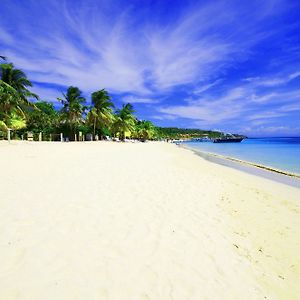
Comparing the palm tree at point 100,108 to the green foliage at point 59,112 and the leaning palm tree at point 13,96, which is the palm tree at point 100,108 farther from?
the leaning palm tree at point 13,96

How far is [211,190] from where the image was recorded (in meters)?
8.41

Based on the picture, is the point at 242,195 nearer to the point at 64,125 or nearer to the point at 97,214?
the point at 97,214

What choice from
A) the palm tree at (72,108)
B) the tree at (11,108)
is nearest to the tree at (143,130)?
the palm tree at (72,108)

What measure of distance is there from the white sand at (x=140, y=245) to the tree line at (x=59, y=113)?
74.6 feet

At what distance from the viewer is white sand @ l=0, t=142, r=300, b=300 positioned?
3.05 metres

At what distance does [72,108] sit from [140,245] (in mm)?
37569

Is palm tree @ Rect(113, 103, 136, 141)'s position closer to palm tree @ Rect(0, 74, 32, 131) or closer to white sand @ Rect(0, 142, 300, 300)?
palm tree @ Rect(0, 74, 32, 131)

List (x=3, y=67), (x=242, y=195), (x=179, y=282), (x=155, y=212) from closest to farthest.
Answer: (x=179, y=282)
(x=155, y=212)
(x=242, y=195)
(x=3, y=67)

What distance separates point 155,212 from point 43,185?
11.3 feet

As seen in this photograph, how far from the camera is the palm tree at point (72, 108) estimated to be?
3944 centimetres

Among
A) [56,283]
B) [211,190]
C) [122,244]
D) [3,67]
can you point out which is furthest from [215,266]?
[3,67]

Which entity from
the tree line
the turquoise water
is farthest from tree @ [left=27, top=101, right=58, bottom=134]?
the turquoise water

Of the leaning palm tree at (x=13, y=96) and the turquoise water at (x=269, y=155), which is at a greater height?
the leaning palm tree at (x=13, y=96)

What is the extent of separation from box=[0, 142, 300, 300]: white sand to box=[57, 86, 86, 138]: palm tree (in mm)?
33471
